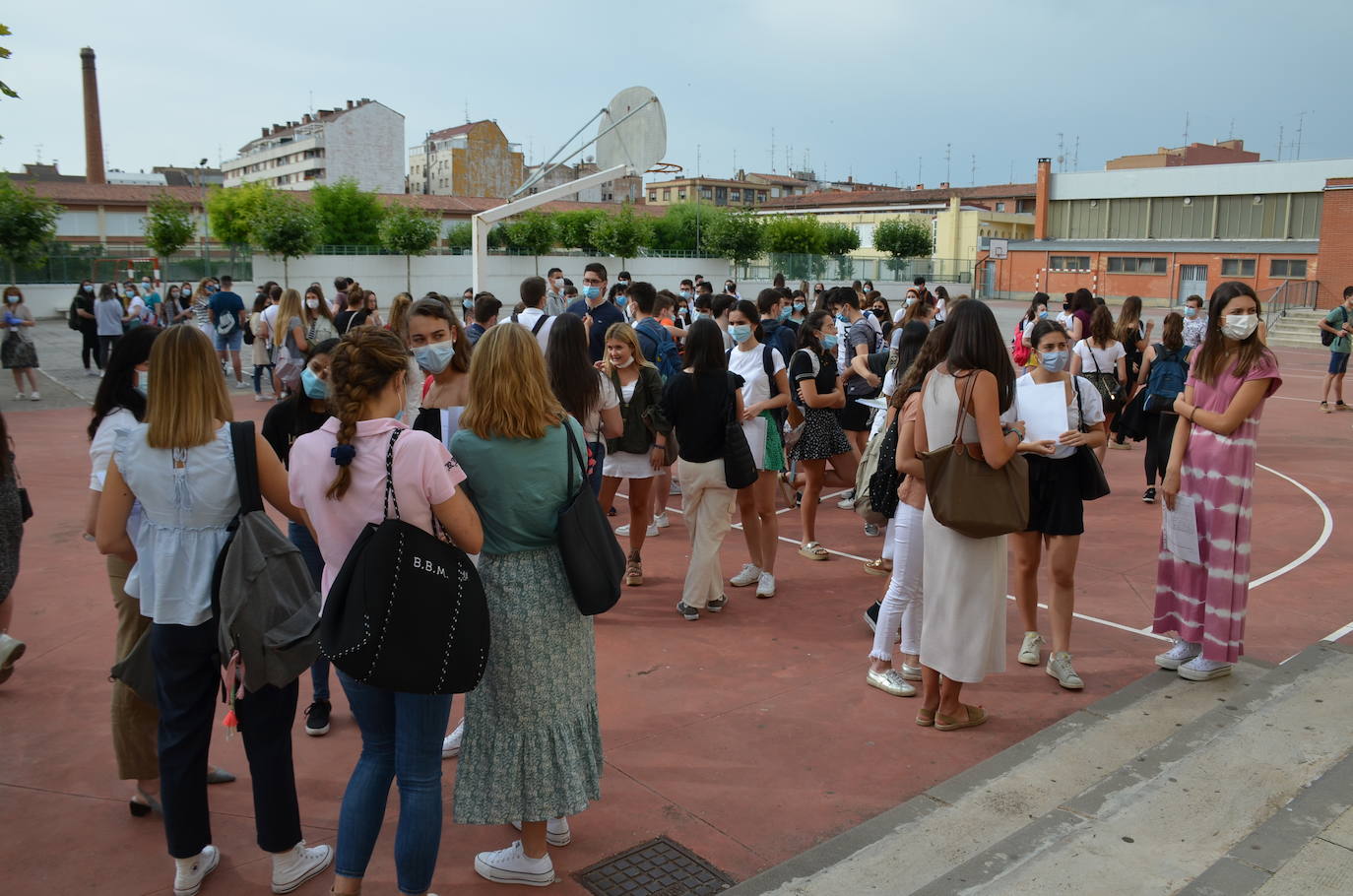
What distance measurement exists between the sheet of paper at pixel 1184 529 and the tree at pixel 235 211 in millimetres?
53270

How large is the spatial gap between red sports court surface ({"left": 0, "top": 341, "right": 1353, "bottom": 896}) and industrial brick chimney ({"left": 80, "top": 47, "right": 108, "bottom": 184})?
66.9 meters

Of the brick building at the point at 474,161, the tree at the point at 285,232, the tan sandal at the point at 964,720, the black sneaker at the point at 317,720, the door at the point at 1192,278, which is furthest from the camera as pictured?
the brick building at the point at 474,161

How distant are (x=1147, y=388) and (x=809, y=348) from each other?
336 cm

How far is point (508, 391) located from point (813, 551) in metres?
4.52

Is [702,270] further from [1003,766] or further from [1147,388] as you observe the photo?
[1003,766]

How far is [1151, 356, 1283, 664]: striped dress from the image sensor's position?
190 inches

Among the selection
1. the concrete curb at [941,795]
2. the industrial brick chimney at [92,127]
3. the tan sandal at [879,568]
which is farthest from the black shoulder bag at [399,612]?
the industrial brick chimney at [92,127]

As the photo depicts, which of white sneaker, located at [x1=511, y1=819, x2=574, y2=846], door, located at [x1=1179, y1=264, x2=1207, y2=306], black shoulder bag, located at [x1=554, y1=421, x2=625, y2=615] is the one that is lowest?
white sneaker, located at [x1=511, y1=819, x2=574, y2=846]

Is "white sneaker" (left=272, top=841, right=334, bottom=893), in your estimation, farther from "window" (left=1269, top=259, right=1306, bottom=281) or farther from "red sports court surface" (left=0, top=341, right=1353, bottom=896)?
"window" (left=1269, top=259, right=1306, bottom=281)

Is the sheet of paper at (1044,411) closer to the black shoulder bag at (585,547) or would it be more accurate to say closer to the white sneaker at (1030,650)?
the white sneaker at (1030,650)

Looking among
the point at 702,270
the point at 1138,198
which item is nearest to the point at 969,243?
the point at 1138,198

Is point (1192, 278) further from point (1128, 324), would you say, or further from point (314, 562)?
point (314, 562)

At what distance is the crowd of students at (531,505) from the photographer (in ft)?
10.0

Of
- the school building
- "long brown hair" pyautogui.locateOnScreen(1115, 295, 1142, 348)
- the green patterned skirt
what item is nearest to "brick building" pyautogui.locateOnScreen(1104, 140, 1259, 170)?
the school building
